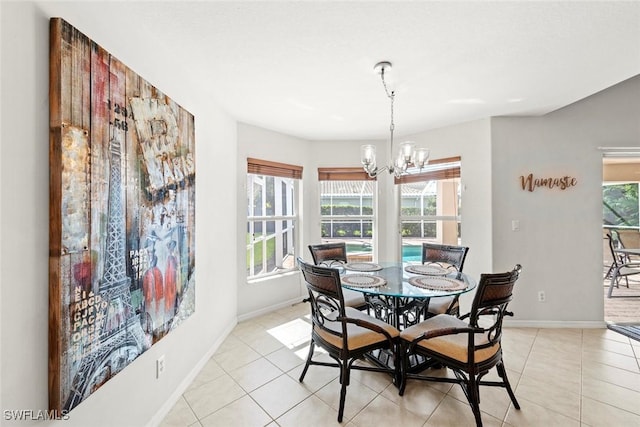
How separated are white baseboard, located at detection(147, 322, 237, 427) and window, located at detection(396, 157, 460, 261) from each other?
2.71 meters

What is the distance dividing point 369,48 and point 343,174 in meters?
2.27

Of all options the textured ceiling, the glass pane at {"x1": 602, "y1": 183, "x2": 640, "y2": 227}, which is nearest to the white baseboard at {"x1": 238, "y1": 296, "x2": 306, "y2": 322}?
the textured ceiling

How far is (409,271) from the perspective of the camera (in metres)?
2.49

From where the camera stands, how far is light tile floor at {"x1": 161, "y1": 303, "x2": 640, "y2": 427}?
1704mm

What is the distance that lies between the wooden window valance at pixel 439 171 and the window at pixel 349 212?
63 cm

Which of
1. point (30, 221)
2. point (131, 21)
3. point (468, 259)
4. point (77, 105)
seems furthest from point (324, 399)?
point (131, 21)

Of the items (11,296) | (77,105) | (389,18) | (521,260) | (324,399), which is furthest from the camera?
(521,260)

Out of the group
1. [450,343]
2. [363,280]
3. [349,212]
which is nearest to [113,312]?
[363,280]

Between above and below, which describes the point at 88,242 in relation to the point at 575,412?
above

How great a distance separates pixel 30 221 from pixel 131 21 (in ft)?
3.96

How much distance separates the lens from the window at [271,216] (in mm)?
3389

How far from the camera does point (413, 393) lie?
6.35 feet

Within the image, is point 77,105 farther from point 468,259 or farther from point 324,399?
point 468,259

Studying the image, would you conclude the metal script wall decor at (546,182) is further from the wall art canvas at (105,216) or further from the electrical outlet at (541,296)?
the wall art canvas at (105,216)
